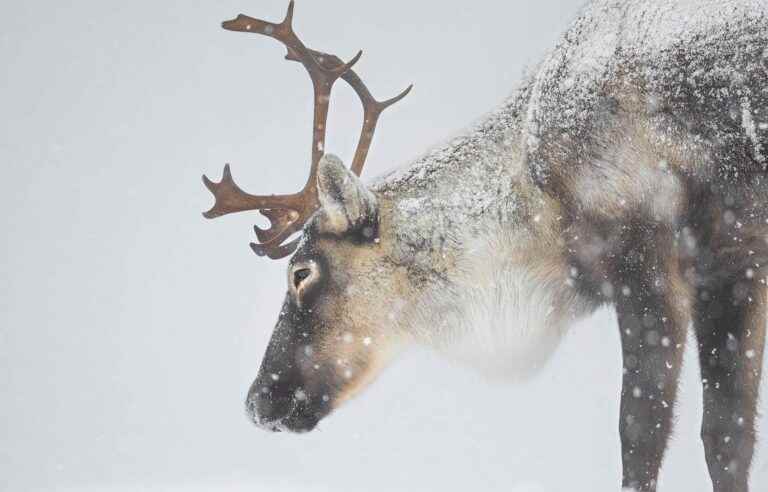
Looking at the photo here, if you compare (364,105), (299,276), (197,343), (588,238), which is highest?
(364,105)

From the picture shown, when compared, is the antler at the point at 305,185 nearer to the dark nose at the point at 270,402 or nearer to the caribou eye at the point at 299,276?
the caribou eye at the point at 299,276

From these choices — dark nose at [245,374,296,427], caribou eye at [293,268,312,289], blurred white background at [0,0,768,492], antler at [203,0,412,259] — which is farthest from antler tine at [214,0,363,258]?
dark nose at [245,374,296,427]

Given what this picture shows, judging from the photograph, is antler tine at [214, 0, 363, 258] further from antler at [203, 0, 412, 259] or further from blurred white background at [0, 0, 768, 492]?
blurred white background at [0, 0, 768, 492]

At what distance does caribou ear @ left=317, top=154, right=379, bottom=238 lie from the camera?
10.5ft

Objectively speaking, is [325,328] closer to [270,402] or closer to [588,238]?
[270,402]

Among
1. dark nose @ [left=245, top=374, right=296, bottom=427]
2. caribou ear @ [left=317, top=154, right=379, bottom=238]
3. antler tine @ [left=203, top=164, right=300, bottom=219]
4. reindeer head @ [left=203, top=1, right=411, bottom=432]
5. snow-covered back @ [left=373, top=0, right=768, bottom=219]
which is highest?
snow-covered back @ [left=373, top=0, right=768, bottom=219]

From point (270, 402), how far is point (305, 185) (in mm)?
1130

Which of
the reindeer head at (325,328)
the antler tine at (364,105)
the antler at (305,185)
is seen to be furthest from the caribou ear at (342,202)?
the antler tine at (364,105)

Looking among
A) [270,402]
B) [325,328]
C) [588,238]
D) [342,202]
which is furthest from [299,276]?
[588,238]

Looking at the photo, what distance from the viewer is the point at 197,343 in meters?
16.6

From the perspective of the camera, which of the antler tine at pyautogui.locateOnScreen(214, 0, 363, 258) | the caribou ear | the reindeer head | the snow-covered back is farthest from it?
the antler tine at pyautogui.locateOnScreen(214, 0, 363, 258)

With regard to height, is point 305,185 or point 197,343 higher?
point 197,343

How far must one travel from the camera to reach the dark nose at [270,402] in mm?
3467

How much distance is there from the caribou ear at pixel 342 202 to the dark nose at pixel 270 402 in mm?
718
